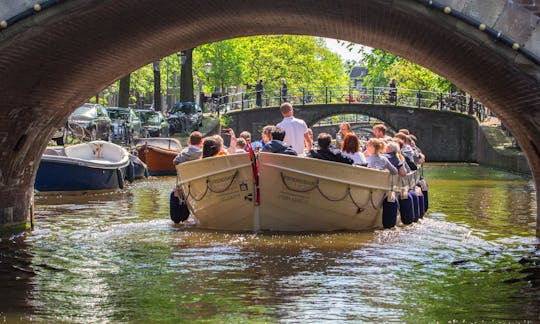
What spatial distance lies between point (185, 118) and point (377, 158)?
71.2ft

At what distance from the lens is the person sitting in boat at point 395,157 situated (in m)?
14.8

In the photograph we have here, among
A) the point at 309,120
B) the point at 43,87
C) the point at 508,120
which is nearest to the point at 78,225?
the point at 43,87

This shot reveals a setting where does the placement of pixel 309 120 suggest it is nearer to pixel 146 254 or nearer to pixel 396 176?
pixel 396 176

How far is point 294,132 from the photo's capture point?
14.8 metres

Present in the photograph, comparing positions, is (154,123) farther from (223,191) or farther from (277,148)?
(277,148)

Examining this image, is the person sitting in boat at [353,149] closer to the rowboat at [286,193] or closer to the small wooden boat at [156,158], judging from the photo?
the rowboat at [286,193]

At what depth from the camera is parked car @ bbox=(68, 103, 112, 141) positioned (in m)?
28.7

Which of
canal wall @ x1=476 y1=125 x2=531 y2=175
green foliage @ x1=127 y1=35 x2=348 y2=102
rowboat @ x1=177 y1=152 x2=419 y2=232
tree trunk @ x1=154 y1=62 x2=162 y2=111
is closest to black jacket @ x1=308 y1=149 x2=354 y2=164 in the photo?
rowboat @ x1=177 y1=152 x2=419 y2=232

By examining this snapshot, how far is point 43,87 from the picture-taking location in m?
12.0

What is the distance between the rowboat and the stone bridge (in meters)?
29.3

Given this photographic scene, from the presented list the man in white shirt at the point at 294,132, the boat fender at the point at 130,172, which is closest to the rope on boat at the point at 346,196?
the man in white shirt at the point at 294,132

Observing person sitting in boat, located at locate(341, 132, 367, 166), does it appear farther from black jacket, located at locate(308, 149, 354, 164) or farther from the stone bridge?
the stone bridge

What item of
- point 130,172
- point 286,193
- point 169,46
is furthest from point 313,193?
point 130,172

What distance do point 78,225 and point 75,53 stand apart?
443 cm
